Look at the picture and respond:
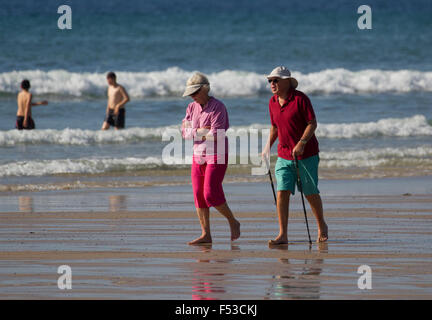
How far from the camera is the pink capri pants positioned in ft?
25.1

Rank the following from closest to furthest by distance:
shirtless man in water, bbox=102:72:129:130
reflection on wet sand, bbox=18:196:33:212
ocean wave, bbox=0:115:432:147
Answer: reflection on wet sand, bbox=18:196:33:212 < ocean wave, bbox=0:115:432:147 < shirtless man in water, bbox=102:72:129:130

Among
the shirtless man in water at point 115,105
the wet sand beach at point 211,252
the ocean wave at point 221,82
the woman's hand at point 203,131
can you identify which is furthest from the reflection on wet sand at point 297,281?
the ocean wave at point 221,82

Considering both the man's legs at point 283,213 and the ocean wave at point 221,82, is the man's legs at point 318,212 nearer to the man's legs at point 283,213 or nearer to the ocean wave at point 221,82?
the man's legs at point 283,213

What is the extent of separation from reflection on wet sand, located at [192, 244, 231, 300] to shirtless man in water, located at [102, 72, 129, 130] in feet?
37.6

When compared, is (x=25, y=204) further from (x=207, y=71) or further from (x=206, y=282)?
(x=207, y=71)

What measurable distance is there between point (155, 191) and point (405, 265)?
5332mm

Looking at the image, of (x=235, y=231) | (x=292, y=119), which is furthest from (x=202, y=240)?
(x=292, y=119)

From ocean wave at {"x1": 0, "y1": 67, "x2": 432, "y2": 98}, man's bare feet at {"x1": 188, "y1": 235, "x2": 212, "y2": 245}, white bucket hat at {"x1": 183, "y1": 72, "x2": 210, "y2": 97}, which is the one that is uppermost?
ocean wave at {"x1": 0, "y1": 67, "x2": 432, "y2": 98}

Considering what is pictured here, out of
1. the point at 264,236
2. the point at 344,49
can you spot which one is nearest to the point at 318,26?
the point at 344,49

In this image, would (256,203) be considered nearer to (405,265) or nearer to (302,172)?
(302,172)

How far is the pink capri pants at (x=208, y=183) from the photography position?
301 inches

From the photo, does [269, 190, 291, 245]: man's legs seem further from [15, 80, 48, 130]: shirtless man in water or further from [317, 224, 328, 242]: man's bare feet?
[15, 80, 48, 130]: shirtless man in water

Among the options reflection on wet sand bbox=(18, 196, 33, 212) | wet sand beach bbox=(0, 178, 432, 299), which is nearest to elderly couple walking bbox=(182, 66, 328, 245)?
wet sand beach bbox=(0, 178, 432, 299)

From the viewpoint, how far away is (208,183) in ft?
25.1
